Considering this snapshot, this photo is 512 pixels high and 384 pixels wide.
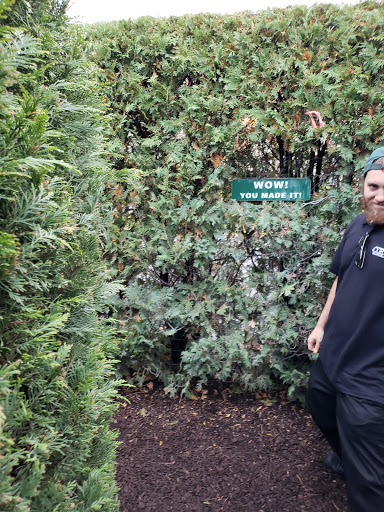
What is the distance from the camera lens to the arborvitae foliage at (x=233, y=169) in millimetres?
3109

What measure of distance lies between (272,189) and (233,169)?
386 millimetres

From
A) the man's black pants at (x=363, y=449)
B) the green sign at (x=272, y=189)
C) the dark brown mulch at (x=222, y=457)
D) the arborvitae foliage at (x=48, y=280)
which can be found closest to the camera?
the arborvitae foliage at (x=48, y=280)

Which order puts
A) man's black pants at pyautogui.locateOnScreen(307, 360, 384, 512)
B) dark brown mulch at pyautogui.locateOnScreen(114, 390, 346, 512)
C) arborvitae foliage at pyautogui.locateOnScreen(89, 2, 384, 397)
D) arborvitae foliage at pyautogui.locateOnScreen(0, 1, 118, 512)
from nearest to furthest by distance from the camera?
arborvitae foliage at pyautogui.locateOnScreen(0, 1, 118, 512) → man's black pants at pyautogui.locateOnScreen(307, 360, 384, 512) → dark brown mulch at pyautogui.locateOnScreen(114, 390, 346, 512) → arborvitae foliage at pyautogui.locateOnScreen(89, 2, 384, 397)

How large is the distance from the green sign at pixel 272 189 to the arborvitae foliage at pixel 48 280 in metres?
1.75

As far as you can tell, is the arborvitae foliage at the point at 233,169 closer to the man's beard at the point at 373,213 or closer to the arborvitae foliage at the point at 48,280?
the man's beard at the point at 373,213

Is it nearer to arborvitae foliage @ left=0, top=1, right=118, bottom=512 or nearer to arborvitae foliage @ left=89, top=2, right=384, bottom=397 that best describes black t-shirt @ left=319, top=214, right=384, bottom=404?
arborvitae foliage @ left=89, top=2, right=384, bottom=397

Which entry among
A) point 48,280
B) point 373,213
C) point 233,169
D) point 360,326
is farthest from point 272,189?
point 48,280

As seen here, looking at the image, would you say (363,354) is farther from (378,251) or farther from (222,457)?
(222,457)

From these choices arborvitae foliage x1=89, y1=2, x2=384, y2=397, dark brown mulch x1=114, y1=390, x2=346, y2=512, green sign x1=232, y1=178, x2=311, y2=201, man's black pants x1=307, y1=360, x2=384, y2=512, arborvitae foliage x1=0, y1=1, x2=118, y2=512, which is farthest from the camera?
green sign x1=232, y1=178, x2=311, y2=201

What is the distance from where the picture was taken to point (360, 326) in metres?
2.12

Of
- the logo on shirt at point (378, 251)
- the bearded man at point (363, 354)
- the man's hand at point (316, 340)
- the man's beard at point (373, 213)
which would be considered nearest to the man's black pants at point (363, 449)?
the bearded man at point (363, 354)

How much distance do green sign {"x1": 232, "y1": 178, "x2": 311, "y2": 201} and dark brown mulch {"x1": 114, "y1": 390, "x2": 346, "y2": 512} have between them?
74.4 inches

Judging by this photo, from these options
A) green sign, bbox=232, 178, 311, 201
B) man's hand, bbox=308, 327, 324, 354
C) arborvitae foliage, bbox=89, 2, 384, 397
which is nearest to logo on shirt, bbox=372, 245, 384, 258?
man's hand, bbox=308, 327, 324, 354

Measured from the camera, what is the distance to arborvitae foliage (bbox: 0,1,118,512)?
4.05 feet
